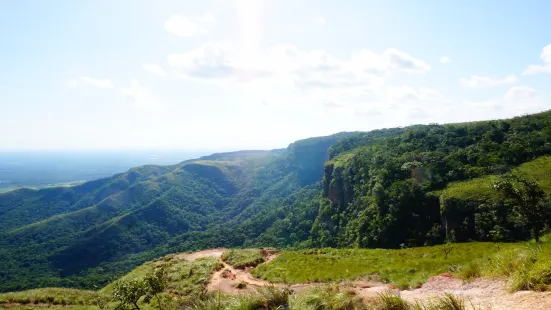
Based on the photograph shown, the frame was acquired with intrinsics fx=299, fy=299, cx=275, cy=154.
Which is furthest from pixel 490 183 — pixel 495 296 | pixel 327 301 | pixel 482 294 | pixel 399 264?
pixel 327 301

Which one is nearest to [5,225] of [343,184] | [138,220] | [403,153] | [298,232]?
[138,220]

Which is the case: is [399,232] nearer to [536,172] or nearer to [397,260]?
[536,172]

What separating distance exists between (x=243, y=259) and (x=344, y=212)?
1722 inches

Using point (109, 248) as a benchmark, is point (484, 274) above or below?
above

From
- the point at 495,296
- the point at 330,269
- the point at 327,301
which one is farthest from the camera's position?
the point at 330,269

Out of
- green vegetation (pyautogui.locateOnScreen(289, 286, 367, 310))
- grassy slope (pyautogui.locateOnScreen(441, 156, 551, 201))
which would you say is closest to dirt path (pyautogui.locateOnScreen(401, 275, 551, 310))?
green vegetation (pyautogui.locateOnScreen(289, 286, 367, 310))

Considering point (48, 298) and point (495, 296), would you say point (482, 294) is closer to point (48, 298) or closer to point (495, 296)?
point (495, 296)

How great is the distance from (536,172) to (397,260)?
28528 millimetres

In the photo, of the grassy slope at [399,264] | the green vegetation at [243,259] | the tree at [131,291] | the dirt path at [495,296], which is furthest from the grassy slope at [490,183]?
the tree at [131,291]

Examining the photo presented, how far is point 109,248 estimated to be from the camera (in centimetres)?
12475

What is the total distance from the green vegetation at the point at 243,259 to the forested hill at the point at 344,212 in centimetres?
1772

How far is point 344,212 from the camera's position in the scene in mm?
74562

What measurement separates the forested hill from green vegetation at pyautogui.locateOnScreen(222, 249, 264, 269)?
1772cm

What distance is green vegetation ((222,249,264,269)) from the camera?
113 ft
